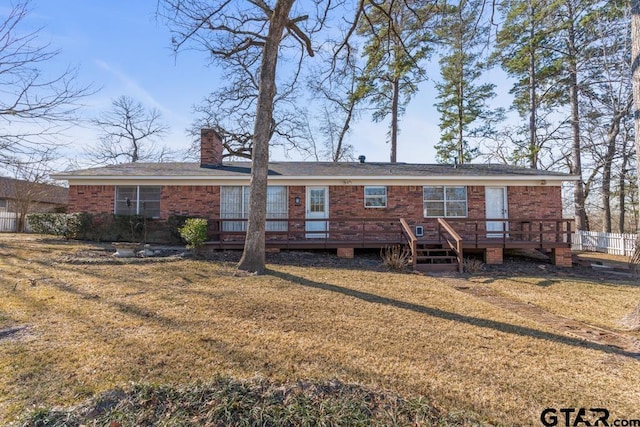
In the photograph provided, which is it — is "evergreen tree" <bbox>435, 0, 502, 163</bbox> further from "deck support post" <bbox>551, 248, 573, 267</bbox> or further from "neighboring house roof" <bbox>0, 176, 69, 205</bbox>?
"neighboring house roof" <bbox>0, 176, 69, 205</bbox>

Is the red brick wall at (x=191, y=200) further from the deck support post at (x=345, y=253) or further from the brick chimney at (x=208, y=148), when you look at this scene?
the deck support post at (x=345, y=253)

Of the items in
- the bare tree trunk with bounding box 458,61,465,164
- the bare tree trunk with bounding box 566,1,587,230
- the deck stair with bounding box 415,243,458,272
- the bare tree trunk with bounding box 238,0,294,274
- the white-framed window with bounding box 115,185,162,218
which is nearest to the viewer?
the bare tree trunk with bounding box 238,0,294,274

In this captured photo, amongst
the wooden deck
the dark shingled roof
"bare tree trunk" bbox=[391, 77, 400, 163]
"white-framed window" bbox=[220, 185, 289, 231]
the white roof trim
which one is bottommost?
the wooden deck

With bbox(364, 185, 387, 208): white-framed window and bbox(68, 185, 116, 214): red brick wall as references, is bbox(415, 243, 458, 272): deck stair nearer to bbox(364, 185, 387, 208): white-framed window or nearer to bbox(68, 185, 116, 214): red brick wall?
bbox(364, 185, 387, 208): white-framed window

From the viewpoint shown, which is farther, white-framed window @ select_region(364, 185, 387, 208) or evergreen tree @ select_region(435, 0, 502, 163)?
evergreen tree @ select_region(435, 0, 502, 163)

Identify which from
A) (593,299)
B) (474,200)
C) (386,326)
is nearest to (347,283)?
(386,326)

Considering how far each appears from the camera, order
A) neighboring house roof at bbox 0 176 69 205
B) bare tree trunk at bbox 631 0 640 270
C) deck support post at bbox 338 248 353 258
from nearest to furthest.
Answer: bare tree trunk at bbox 631 0 640 270 → deck support post at bbox 338 248 353 258 → neighboring house roof at bbox 0 176 69 205

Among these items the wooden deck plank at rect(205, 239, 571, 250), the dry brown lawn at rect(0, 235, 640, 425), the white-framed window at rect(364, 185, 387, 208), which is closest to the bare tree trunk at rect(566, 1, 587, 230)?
the wooden deck plank at rect(205, 239, 571, 250)

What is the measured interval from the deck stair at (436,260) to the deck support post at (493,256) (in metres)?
1.21

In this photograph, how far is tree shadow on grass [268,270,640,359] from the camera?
13.0 ft

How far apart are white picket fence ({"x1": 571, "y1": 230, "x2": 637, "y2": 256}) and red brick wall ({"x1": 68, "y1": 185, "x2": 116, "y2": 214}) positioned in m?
21.4

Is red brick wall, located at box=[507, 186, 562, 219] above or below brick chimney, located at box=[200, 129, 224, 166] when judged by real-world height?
below

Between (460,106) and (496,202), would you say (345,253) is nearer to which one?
(496,202)

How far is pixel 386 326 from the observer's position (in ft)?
14.7
